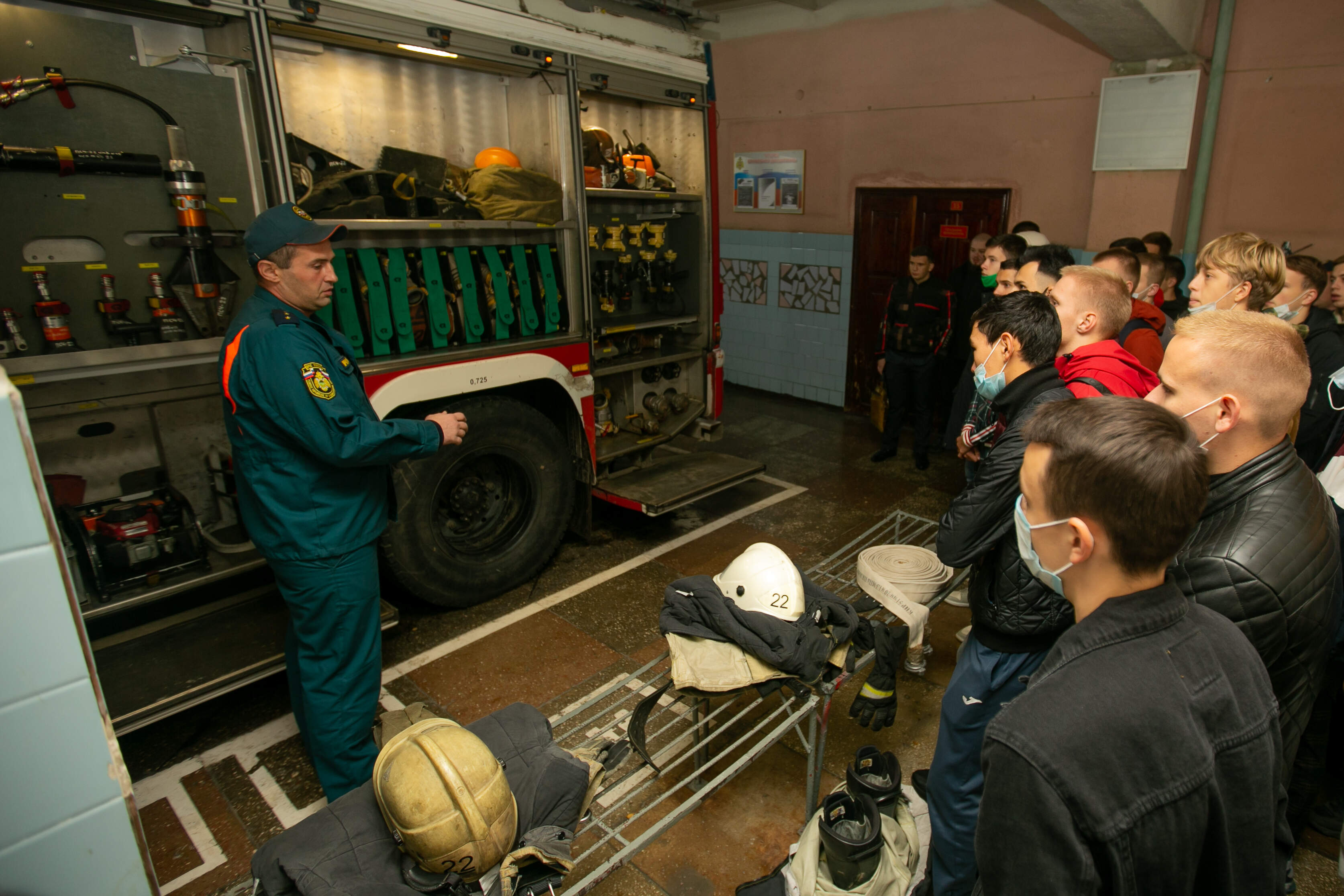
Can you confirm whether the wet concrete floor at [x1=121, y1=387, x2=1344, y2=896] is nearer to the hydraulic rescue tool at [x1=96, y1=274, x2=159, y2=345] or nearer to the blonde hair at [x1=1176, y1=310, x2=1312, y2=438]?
the hydraulic rescue tool at [x1=96, y1=274, x2=159, y2=345]

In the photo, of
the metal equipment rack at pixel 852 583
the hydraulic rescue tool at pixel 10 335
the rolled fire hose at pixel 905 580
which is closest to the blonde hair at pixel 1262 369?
the metal equipment rack at pixel 852 583

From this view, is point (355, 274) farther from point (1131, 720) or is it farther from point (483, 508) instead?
point (1131, 720)

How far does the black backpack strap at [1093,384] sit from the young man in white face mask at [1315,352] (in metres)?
1.17

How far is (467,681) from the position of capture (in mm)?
3633

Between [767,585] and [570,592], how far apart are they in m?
2.17

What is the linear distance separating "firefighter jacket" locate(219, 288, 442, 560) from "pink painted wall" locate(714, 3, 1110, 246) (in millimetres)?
6123

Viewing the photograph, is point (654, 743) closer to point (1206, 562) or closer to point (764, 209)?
point (1206, 562)

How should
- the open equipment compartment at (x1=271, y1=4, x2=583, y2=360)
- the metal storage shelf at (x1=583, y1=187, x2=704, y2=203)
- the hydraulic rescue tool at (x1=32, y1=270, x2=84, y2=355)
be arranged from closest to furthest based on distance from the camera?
1. the hydraulic rescue tool at (x1=32, y1=270, x2=84, y2=355)
2. the open equipment compartment at (x1=271, y1=4, x2=583, y2=360)
3. the metal storage shelf at (x1=583, y1=187, x2=704, y2=203)

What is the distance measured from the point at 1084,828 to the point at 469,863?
4.31 ft

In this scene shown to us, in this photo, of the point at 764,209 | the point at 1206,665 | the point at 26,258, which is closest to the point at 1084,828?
the point at 1206,665

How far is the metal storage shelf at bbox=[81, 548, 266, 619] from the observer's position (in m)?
2.95

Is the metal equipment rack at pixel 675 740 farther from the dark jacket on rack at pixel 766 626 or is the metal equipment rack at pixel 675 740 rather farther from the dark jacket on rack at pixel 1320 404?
the dark jacket on rack at pixel 1320 404

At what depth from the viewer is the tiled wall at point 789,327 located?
815 centimetres

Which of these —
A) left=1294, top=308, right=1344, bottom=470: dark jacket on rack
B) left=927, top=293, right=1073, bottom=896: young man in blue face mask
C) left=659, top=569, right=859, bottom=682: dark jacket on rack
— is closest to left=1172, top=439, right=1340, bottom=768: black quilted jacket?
left=927, top=293, right=1073, bottom=896: young man in blue face mask
